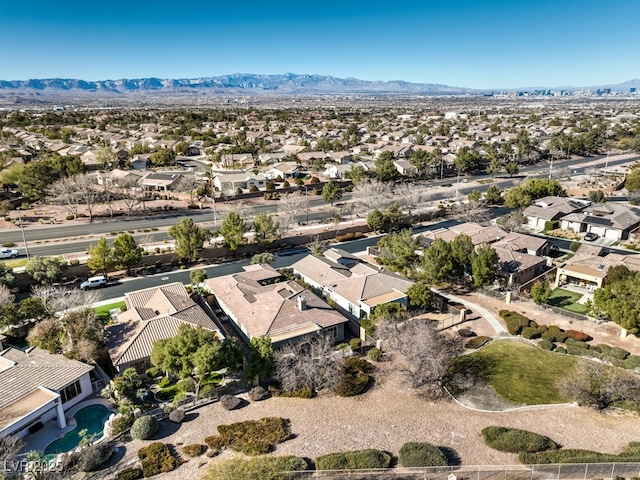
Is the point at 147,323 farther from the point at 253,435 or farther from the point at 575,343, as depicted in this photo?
the point at 575,343

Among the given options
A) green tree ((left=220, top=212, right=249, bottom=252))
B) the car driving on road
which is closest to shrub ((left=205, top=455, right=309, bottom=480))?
green tree ((left=220, top=212, right=249, bottom=252))

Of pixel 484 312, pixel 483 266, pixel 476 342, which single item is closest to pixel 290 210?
pixel 483 266

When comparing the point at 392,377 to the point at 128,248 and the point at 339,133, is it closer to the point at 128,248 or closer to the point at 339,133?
the point at 128,248

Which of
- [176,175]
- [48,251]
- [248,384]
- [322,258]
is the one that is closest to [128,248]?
[48,251]

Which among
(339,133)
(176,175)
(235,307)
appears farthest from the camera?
(339,133)

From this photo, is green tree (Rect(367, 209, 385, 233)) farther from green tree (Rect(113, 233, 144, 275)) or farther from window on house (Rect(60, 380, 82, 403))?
window on house (Rect(60, 380, 82, 403))

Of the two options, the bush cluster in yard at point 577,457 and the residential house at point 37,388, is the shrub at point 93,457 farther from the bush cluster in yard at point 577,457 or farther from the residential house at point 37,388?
the bush cluster in yard at point 577,457
